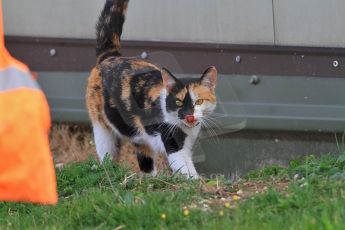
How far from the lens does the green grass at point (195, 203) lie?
461cm

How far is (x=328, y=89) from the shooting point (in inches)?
284

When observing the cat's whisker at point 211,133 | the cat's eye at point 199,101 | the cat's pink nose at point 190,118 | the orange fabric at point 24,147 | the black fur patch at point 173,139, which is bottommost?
the cat's whisker at point 211,133

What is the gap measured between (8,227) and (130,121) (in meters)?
2.17

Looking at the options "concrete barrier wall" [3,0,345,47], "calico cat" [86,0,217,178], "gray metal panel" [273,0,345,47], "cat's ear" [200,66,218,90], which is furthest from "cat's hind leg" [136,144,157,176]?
"gray metal panel" [273,0,345,47]

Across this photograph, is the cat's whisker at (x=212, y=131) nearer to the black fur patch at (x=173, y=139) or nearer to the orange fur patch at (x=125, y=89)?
the black fur patch at (x=173, y=139)

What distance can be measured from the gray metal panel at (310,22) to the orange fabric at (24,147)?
11.4 feet

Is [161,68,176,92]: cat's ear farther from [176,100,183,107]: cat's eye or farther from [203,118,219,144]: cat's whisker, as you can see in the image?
[203,118,219,144]: cat's whisker

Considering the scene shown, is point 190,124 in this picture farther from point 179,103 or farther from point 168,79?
point 168,79

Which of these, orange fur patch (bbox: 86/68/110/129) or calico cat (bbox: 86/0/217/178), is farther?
orange fur patch (bbox: 86/68/110/129)

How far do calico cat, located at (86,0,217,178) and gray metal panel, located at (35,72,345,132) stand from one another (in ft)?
1.77

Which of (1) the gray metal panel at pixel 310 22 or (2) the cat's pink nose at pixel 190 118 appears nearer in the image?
(2) the cat's pink nose at pixel 190 118

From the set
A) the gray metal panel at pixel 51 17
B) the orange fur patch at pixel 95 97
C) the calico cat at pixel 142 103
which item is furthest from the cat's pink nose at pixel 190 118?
the gray metal panel at pixel 51 17

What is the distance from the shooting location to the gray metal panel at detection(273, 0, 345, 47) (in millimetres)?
7078

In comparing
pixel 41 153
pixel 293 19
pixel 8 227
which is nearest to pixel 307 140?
pixel 293 19
